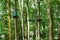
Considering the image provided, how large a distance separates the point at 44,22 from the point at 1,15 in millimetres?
3719

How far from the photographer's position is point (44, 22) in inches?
775

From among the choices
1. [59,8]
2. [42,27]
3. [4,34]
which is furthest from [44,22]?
[4,34]

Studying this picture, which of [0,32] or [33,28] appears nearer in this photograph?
[0,32]

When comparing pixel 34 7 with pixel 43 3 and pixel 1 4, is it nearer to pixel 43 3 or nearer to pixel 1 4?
pixel 43 3

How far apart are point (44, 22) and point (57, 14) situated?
1336 millimetres

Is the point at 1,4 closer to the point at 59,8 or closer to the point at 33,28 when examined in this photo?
the point at 33,28

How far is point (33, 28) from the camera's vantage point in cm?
2042

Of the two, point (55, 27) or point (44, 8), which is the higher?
point (44, 8)

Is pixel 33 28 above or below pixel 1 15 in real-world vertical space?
below

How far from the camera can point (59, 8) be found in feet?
65.0

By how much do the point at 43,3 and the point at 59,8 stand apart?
4.72 feet

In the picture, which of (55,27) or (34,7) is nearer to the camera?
(55,27)

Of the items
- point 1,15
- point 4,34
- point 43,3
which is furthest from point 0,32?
point 43,3

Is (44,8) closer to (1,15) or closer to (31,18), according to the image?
(31,18)
